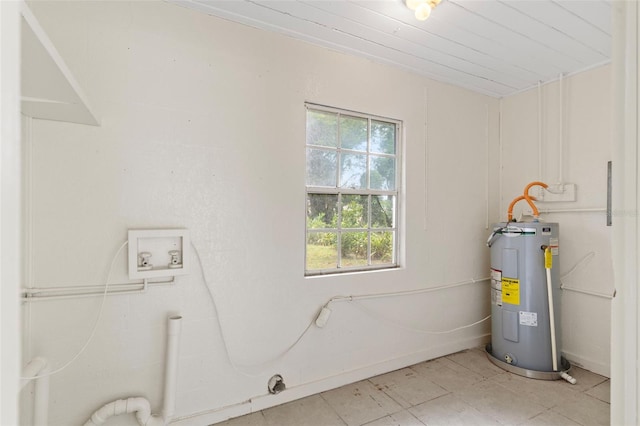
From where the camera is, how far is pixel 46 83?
1156 millimetres

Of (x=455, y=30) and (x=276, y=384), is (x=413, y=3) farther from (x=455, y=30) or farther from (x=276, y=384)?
(x=276, y=384)

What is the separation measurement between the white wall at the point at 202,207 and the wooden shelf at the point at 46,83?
151mm

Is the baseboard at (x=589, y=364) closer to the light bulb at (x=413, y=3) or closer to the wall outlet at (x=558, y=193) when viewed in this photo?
the wall outlet at (x=558, y=193)

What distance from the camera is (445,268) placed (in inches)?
115

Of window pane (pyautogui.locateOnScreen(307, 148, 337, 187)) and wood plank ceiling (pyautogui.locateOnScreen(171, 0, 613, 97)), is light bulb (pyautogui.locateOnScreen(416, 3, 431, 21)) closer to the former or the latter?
wood plank ceiling (pyautogui.locateOnScreen(171, 0, 613, 97))

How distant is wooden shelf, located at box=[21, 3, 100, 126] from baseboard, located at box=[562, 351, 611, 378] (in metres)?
3.89

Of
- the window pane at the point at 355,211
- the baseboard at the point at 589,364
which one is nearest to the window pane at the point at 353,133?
the window pane at the point at 355,211

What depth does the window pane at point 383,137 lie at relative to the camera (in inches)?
103

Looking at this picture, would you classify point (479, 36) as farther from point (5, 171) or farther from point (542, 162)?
point (5, 171)

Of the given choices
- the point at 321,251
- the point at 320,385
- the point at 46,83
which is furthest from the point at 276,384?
the point at 46,83

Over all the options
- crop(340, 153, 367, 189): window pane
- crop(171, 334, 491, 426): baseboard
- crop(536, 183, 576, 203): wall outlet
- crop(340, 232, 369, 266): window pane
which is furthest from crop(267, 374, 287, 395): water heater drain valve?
crop(536, 183, 576, 203): wall outlet

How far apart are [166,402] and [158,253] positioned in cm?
84

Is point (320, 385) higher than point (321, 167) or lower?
lower

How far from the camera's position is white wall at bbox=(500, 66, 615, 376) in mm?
2562
